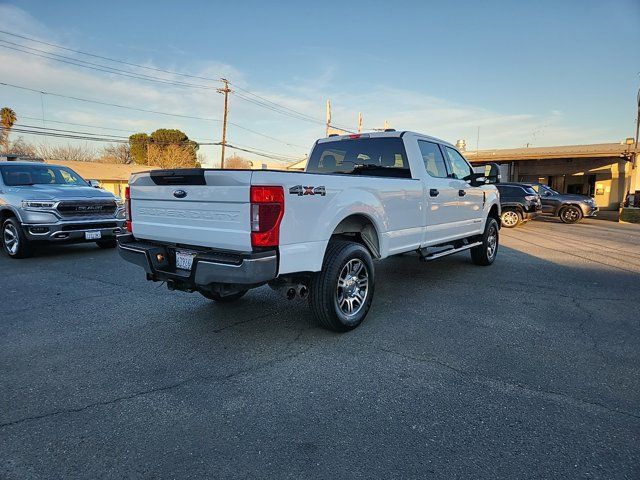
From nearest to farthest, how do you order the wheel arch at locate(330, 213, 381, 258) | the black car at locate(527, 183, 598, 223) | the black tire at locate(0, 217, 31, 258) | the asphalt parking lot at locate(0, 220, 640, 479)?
the asphalt parking lot at locate(0, 220, 640, 479), the wheel arch at locate(330, 213, 381, 258), the black tire at locate(0, 217, 31, 258), the black car at locate(527, 183, 598, 223)

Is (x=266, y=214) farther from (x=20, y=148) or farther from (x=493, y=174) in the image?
(x=20, y=148)

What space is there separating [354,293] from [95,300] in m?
3.38

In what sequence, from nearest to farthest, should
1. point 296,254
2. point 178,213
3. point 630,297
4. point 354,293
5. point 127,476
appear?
point 127,476, point 296,254, point 178,213, point 354,293, point 630,297

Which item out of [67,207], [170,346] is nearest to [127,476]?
[170,346]

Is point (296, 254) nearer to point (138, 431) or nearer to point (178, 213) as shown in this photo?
point (178, 213)

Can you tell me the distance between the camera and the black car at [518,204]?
632 inches

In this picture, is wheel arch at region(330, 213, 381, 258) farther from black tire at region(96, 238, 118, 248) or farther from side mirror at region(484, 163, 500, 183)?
black tire at region(96, 238, 118, 248)

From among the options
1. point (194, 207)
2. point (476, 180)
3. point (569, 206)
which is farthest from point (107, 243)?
point (569, 206)

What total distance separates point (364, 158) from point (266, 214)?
275 cm

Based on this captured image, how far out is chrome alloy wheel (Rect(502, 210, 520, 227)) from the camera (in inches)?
643

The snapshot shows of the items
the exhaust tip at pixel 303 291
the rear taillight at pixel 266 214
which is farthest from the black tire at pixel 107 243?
the rear taillight at pixel 266 214

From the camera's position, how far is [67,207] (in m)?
8.00

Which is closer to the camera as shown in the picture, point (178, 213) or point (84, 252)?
point (178, 213)

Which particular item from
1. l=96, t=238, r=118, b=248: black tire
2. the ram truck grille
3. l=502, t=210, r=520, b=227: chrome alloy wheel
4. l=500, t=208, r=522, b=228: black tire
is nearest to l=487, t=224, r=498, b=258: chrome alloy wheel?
the ram truck grille
